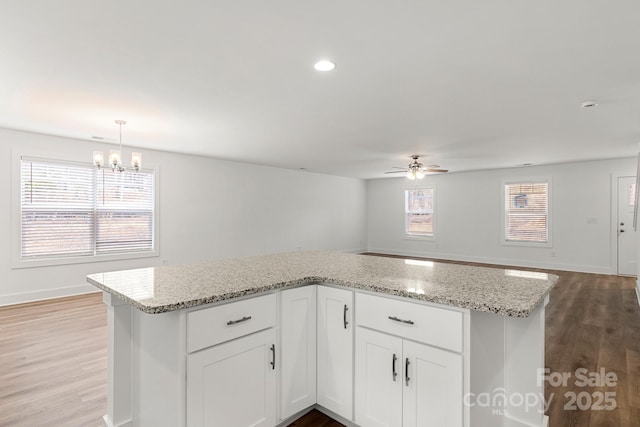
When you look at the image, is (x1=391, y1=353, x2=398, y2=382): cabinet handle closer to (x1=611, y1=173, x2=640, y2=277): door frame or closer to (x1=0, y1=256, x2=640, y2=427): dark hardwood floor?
(x1=0, y1=256, x2=640, y2=427): dark hardwood floor

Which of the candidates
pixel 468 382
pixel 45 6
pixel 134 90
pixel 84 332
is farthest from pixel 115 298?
pixel 84 332

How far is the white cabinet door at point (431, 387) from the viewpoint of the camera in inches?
59.1

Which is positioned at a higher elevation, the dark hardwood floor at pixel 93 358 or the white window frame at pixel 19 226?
the white window frame at pixel 19 226

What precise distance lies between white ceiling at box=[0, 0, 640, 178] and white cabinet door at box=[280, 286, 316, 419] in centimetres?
158

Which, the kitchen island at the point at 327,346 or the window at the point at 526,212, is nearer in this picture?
the kitchen island at the point at 327,346

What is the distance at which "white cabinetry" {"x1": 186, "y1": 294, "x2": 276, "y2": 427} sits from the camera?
1493 mm

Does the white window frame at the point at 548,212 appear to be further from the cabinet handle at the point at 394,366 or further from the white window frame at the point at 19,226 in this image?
the white window frame at the point at 19,226

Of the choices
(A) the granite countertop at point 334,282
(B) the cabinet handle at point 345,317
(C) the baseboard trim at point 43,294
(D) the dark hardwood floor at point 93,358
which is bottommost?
(D) the dark hardwood floor at point 93,358

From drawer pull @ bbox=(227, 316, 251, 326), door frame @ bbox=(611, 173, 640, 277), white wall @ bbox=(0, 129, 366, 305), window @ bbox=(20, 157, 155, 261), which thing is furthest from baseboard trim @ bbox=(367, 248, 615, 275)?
drawer pull @ bbox=(227, 316, 251, 326)

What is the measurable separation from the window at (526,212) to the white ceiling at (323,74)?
280 cm

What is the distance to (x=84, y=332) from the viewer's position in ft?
11.5

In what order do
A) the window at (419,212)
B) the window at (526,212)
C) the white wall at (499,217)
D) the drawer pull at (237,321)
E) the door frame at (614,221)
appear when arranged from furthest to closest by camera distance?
the window at (419,212) → the window at (526,212) → the white wall at (499,217) → the door frame at (614,221) → the drawer pull at (237,321)

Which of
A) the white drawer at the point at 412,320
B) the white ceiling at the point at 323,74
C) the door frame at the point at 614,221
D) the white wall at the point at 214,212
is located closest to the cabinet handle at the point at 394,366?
the white drawer at the point at 412,320

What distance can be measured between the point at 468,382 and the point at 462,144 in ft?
14.4
